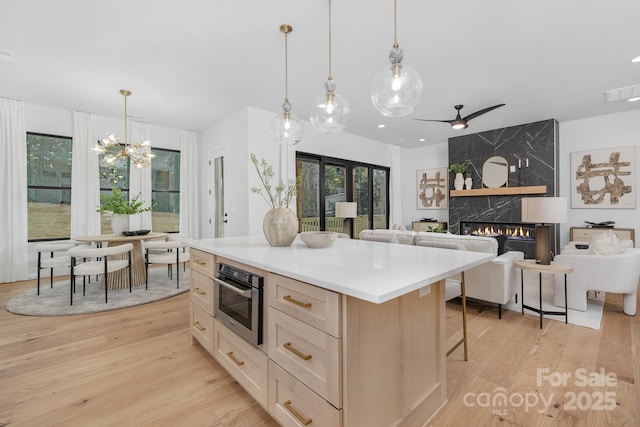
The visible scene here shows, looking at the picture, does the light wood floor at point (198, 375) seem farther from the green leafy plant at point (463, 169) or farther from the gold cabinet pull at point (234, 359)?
the green leafy plant at point (463, 169)

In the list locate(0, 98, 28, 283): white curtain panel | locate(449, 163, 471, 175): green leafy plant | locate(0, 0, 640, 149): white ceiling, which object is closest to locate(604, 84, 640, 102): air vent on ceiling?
locate(0, 0, 640, 149): white ceiling

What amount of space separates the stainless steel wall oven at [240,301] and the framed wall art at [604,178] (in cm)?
653

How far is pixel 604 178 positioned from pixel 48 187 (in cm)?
961

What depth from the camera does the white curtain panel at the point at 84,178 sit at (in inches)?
188

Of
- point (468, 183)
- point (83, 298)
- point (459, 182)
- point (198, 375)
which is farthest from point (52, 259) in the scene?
point (468, 183)

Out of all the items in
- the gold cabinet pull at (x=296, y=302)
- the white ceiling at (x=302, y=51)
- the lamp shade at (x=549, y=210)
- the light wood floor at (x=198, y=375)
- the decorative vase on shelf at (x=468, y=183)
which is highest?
the white ceiling at (x=302, y=51)

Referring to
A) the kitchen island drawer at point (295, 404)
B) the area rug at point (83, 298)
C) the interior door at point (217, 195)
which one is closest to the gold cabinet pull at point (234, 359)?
the kitchen island drawer at point (295, 404)

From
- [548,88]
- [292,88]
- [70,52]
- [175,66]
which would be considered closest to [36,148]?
[70,52]

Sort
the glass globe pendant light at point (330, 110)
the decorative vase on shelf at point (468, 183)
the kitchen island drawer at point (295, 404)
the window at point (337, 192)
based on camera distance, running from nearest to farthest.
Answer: the kitchen island drawer at point (295, 404) → the glass globe pendant light at point (330, 110) → the window at point (337, 192) → the decorative vase on shelf at point (468, 183)

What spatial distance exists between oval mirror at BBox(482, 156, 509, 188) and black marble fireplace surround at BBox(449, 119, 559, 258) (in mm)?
76

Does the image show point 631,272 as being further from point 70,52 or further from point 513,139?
point 70,52

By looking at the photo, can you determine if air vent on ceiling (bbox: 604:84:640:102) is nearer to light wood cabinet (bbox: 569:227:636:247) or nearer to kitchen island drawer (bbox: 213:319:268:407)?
light wood cabinet (bbox: 569:227:636:247)

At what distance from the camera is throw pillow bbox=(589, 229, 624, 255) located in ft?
9.81

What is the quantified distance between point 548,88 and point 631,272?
2.63 m
